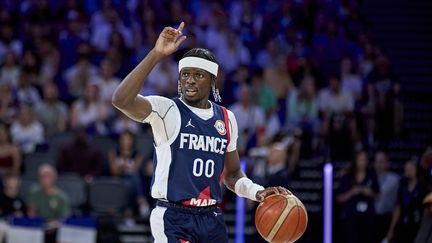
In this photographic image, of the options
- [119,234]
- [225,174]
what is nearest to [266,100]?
[119,234]

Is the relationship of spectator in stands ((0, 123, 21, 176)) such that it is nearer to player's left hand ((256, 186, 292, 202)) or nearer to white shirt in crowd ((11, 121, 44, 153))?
white shirt in crowd ((11, 121, 44, 153))

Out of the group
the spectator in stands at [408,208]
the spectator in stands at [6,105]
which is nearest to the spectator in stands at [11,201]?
the spectator in stands at [6,105]

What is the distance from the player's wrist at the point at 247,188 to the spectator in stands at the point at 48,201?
7.41 m

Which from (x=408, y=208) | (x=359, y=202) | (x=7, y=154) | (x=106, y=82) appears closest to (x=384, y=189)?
(x=359, y=202)

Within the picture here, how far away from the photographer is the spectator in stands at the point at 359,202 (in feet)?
41.0

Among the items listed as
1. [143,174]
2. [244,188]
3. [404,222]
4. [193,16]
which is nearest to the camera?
[244,188]

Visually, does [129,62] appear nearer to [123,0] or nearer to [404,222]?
[123,0]

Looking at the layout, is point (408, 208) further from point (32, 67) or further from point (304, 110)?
point (32, 67)

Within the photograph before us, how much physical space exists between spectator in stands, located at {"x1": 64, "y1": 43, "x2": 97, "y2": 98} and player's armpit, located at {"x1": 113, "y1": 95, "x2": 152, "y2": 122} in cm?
1054

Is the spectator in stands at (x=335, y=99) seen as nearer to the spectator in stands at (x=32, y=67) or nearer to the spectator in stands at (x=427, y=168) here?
the spectator in stands at (x=427, y=168)

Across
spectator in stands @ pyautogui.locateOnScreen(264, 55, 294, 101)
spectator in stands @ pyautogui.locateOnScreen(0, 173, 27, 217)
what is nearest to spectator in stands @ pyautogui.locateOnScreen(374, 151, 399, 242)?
spectator in stands @ pyautogui.locateOnScreen(264, 55, 294, 101)

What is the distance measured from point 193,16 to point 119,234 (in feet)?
20.0

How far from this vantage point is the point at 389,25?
743 inches

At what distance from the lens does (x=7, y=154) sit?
14.8 meters
